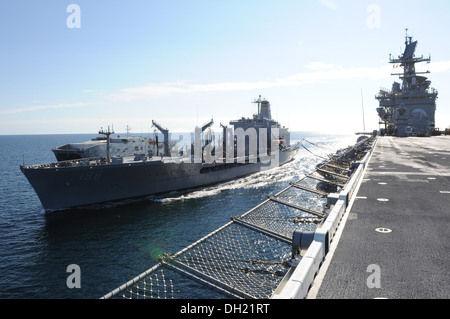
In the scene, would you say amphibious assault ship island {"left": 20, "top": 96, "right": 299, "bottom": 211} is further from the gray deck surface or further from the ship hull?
the gray deck surface

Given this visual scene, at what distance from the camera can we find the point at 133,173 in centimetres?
3136

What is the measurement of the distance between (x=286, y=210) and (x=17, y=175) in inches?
2047

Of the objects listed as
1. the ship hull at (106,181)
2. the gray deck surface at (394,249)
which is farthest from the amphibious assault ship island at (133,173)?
the gray deck surface at (394,249)

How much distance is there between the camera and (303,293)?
4.25m

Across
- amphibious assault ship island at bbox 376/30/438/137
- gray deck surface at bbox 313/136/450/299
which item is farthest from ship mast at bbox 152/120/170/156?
amphibious assault ship island at bbox 376/30/438/137

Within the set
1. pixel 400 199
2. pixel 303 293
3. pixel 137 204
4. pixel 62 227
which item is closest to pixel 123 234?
pixel 62 227

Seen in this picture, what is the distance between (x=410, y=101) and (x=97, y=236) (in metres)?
76.3

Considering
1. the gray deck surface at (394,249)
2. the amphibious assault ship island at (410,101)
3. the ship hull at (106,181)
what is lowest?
the ship hull at (106,181)

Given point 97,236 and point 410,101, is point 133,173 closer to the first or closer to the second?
point 97,236

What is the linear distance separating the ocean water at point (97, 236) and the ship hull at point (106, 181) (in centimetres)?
131

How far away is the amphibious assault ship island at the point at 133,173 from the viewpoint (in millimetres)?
27391

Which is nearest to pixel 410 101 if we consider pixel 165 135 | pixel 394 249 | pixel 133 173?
pixel 165 135

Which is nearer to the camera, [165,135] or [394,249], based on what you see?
[394,249]

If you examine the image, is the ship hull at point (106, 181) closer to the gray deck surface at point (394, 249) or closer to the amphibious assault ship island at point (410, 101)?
the gray deck surface at point (394, 249)
